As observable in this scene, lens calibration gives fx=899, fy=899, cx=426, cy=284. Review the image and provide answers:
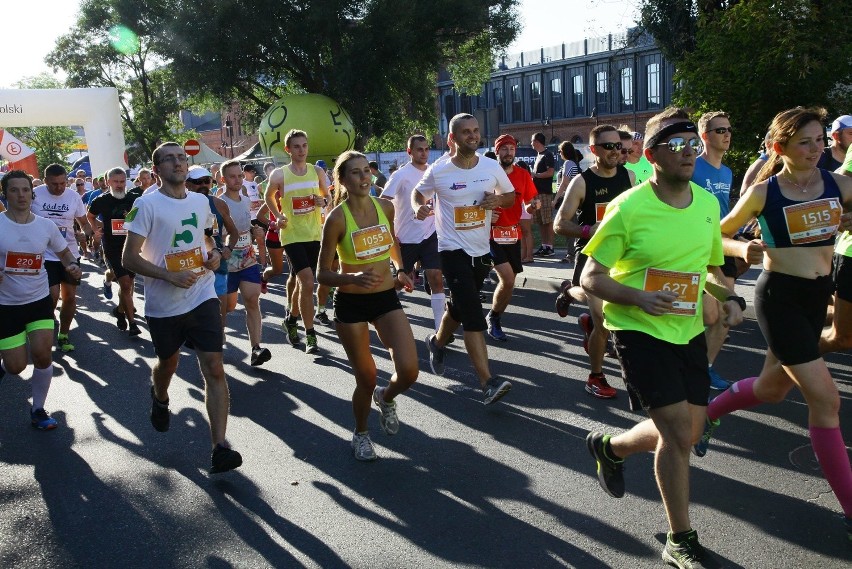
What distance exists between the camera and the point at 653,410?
142 inches

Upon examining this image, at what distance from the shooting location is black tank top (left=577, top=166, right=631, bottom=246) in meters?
6.43

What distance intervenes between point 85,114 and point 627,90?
39.1 metres

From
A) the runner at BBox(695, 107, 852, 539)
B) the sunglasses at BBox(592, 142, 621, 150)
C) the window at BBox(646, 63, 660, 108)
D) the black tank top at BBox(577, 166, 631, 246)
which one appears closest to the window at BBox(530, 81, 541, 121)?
the window at BBox(646, 63, 660, 108)

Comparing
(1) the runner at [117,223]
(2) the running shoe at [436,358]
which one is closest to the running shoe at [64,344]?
(1) the runner at [117,223]

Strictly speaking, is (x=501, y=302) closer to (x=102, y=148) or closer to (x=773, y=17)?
(x=773, y=17)

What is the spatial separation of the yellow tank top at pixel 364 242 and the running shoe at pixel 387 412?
2.76 ft

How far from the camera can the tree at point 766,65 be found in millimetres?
11938

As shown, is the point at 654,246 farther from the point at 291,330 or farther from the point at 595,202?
the point at 291,330

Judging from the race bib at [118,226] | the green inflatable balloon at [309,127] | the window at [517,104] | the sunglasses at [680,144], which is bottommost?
the race bib at [118,226]

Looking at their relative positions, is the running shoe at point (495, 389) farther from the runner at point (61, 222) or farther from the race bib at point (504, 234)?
the runner at point (61, 222)

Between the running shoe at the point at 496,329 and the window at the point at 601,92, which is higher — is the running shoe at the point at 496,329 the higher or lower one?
the lower one

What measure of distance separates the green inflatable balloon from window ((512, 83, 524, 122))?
139 ft

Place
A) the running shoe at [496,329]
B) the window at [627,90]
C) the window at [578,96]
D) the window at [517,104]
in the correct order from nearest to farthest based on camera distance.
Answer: the running shoe at [496,329]
the window at [627,90]
the window at [578,96]
the window at [517,104]

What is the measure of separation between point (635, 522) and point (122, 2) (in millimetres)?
31180
